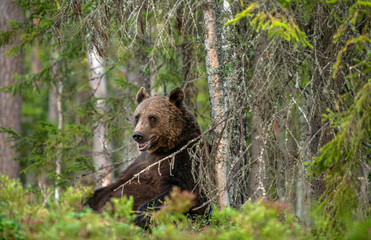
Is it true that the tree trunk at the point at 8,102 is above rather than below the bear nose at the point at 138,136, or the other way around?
above

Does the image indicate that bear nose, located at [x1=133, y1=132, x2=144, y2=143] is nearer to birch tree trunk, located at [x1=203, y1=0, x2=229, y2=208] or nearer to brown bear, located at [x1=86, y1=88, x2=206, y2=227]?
brown bear, located at [x1=86, y1=88, x2=206, y2=227]

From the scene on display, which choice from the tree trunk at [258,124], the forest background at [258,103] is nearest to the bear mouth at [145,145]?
the forest background at [258,103]

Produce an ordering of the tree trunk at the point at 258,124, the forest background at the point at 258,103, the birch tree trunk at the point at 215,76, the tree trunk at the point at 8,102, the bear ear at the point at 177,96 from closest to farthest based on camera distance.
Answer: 1. the forest background at the point at 258,103
2. the tree trunk at the point at 258,124
3. the birch tree trunk at the point at 215,76
4. the bear ear at the point at 177,96
5. the tree trunk at the point at 8,102

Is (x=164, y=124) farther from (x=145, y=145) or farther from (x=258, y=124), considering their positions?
(x=258, y=124)

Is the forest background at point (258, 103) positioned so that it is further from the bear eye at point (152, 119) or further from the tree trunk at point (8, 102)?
the tree trunk at point (8, 102)

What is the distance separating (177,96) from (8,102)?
8134 millimetres

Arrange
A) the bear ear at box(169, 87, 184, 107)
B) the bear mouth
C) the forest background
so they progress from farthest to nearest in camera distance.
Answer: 1. the bear ear at box(169, 87, 184, 107)
2. the bear mouth
3. the forest background

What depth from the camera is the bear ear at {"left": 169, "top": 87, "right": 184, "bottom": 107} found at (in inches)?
292

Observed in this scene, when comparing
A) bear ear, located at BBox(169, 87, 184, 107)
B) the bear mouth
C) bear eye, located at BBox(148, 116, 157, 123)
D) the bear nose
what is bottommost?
the bear mouth

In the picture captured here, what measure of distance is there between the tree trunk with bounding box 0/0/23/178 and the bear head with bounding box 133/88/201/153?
6396 millimetres

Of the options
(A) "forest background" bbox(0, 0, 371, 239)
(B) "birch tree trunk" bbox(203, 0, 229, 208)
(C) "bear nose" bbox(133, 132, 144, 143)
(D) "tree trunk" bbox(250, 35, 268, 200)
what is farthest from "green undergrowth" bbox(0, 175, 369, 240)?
(C) "bear nose" bbox(133, 132, 144, 143)

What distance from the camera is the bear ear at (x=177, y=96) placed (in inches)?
292

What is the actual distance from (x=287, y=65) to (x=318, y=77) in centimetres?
49

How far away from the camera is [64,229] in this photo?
132 inches
